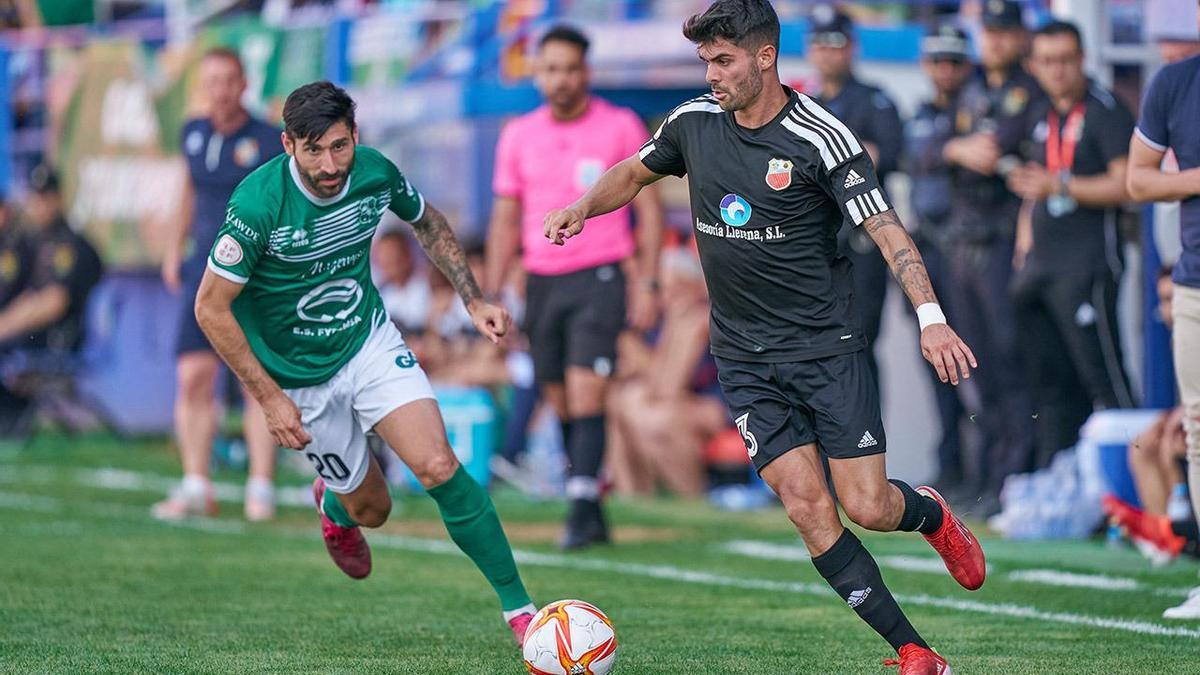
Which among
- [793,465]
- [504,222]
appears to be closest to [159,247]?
[504,222]

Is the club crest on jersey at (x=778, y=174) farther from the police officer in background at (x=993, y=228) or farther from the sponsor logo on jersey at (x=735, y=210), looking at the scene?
the police officer in background at (x=993, y=228)

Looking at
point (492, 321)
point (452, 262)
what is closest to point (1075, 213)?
point (452, 262)

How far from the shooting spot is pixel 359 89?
15.4 meters

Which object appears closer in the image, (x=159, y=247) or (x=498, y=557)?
(x=498, y=557)

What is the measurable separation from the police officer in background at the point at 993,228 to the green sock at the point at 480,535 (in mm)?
4714

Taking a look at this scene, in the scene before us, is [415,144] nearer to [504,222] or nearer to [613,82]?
[613,82]

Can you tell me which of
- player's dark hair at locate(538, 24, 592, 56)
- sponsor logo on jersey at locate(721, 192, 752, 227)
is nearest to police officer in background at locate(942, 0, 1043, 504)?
player's dark hair at locate(538, 24, 592, 56)

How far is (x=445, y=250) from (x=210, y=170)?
4.43 meters

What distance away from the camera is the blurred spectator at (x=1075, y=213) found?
10172mm

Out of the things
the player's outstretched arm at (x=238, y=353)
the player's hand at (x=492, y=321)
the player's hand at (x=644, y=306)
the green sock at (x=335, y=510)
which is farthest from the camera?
the player's hand at (x=644, y=306)

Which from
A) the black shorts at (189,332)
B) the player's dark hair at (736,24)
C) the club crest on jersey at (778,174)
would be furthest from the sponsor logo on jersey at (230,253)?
the black shorts at (189,332)

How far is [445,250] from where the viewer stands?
749cm

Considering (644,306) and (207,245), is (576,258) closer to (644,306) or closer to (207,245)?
(644,306)

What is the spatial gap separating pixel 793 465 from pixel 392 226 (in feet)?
33.0
